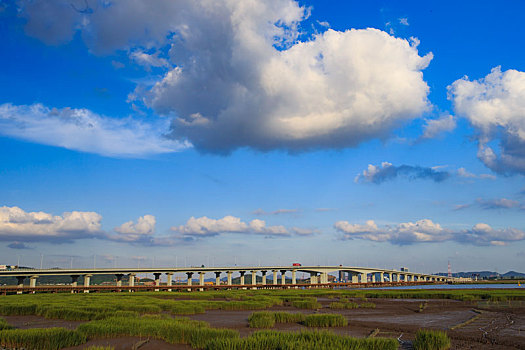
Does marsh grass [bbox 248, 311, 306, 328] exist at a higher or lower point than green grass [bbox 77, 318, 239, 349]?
lower

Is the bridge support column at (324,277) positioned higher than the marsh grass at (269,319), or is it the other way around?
the marsh grass at (269,319)

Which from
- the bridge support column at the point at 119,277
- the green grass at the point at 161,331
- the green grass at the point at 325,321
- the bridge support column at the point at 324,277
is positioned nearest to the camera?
the green grass at the point at 161,331

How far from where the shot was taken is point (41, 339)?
2159 centimetres

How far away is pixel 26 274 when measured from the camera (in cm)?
12256

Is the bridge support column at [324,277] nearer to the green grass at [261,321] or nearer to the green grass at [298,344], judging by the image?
the green grass at [261,321]

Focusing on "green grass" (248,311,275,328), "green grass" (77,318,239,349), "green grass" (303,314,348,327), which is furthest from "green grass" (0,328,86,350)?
"green grass" (303,314,348,327)

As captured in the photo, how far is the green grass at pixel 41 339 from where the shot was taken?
69.1 feet

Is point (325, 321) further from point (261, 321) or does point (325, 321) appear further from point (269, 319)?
point (261, 321)

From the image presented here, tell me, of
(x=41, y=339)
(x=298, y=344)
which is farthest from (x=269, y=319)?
(x=41, y=339)

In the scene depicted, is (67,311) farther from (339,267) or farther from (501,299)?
(339,267)

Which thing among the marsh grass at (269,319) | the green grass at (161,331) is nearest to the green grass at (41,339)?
the green grass at (161,331)

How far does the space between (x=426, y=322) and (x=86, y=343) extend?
90.4 ft

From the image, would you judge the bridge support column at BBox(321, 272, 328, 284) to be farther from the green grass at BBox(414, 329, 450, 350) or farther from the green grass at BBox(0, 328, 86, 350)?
the green grass at BBox(0, 328, 86, 350)

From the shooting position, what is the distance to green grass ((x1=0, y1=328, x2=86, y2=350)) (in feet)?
69.1
